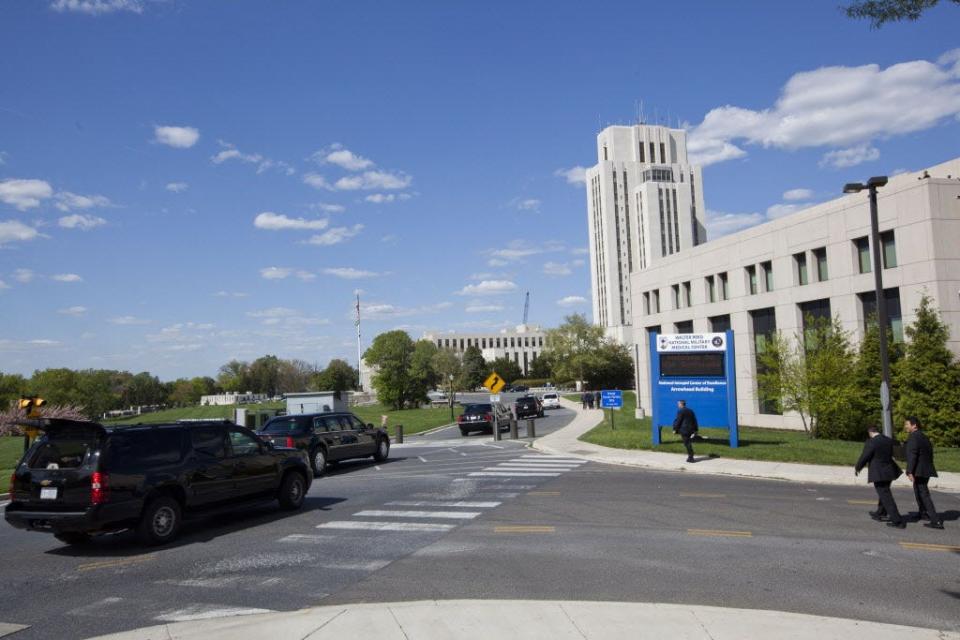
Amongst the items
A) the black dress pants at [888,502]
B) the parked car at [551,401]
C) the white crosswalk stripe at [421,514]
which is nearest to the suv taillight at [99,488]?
the white crosswalk stripe at [421,514]

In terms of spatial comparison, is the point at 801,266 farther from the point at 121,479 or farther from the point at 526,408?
the point at 121,479

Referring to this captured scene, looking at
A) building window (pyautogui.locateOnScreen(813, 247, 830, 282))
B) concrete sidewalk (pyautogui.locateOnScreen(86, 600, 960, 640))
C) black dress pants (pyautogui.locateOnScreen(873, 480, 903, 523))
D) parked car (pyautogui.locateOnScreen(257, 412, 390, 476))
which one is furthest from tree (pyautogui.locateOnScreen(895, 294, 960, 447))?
concrete sidewalk (pyautogui.locateOnScreen(86, 600, 960, 640))

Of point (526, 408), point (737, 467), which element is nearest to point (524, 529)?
point (737, 467)

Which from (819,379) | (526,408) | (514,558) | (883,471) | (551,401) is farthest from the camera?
(551,401)

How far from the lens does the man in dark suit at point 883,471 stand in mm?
11117

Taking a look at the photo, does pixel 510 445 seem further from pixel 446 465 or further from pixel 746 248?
pixel 746 248

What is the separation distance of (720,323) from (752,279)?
135 inches

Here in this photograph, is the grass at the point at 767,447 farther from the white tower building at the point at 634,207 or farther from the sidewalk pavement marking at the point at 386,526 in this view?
the white tower building at the point at 634,207

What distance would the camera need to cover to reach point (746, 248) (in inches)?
1421

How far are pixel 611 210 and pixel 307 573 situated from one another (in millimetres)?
167715

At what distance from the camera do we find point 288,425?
2019cm

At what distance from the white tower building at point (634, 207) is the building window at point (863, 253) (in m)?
134

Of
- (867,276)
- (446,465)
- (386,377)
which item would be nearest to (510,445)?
(446,465)

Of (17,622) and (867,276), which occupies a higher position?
(867,276)
